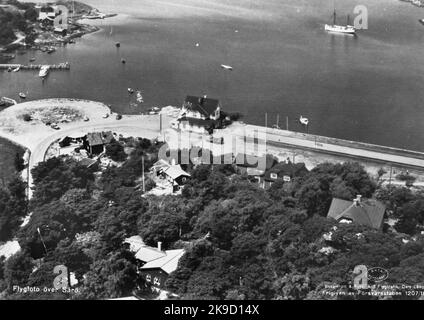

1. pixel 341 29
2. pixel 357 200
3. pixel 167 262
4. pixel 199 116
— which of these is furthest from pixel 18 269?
pixel 341 29

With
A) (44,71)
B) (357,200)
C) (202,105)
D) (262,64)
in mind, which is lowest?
(357,200)

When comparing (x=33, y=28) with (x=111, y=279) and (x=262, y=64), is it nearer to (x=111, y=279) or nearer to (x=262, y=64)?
(x=262, y=64)

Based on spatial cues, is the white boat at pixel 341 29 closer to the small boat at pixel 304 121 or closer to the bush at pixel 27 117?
the small boat at pixel 304 121

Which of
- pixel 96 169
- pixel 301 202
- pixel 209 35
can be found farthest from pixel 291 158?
pixel 209 35

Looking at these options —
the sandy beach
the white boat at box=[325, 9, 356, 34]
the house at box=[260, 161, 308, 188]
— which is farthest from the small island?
the house at box=[260, 161, 308, 188]

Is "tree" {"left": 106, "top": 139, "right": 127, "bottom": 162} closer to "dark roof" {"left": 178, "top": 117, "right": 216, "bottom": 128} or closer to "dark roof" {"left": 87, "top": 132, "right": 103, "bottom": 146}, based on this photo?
"dark roof" {"left": 87, "top": 132, "right": 103, "bottom": 146}

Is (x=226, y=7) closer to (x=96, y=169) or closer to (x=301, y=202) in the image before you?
(x=96, y=169)

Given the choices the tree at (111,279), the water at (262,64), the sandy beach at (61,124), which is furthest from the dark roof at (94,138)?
the tree at (111,279)
